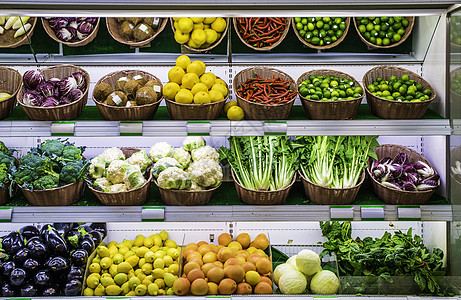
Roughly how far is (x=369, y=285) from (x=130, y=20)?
243 centimetres

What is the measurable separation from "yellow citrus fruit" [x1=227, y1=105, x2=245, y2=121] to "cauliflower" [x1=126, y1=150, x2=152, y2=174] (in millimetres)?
703

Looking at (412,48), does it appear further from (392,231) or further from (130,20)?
(130,20)

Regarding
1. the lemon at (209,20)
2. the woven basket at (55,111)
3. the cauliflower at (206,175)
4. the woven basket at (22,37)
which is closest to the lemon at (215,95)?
the cauliflower at (206,175)

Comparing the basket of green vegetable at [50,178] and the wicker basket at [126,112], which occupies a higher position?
the wicker basket at [126,112]

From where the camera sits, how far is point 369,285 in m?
2.87

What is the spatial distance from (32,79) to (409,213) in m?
2.55

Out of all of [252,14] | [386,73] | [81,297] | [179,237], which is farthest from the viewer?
[179,237]

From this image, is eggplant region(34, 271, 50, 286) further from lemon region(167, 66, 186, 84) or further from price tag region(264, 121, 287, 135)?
price tag region(264, 121, 287, 135)

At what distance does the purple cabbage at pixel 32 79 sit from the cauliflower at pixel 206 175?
115 centimetres

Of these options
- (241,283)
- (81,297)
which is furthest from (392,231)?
(81,297)

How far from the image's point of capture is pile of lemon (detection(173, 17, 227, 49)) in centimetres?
293

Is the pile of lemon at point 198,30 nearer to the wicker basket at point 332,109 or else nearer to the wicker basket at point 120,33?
the wicker basket at point 120,33

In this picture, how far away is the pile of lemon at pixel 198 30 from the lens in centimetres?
293

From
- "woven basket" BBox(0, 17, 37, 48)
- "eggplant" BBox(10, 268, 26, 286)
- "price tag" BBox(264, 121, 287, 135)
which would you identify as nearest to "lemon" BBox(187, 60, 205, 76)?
"price tag" BBox(264, 121, 287, 135)
